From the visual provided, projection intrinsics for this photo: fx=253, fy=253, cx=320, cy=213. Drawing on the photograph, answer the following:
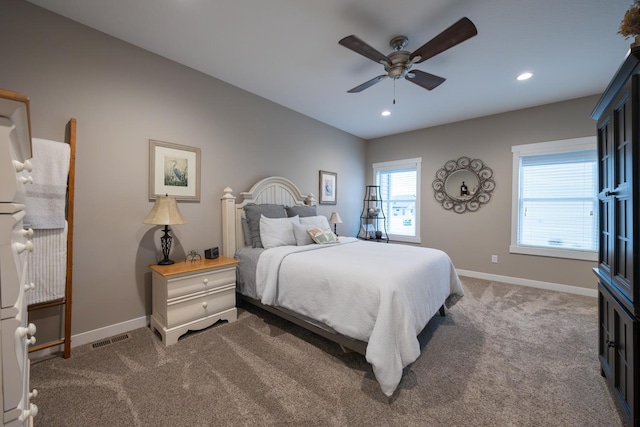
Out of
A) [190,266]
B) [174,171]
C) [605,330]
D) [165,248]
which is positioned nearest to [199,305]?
[190,266]

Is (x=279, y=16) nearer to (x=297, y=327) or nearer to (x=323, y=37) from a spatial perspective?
(x=323, y=37)

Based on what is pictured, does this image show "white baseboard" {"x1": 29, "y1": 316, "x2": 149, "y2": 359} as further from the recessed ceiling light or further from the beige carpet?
the recessed ceiling light

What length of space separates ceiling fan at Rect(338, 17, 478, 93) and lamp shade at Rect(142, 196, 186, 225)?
1977 millimetres

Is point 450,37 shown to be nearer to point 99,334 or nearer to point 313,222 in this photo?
point 313,222

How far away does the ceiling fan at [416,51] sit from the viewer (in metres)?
1.74

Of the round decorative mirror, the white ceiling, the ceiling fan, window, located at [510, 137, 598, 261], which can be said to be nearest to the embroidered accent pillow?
the ceiling fan

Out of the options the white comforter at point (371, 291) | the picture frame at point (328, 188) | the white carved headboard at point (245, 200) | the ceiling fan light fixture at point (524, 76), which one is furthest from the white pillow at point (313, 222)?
the ceiling fan light fixture at point (524, 76)

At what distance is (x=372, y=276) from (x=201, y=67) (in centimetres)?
286

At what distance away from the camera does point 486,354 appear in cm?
208

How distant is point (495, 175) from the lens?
4.12 m

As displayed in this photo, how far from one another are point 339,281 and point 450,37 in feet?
6.42

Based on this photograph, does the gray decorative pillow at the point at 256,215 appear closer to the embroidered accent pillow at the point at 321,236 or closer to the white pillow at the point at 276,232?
the white pillow at the point at 276,232

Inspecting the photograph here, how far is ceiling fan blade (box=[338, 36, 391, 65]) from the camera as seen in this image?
182 centimetres

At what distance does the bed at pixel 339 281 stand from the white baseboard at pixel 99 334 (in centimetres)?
97
